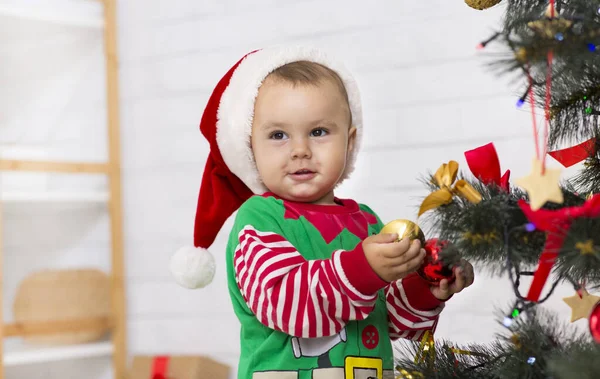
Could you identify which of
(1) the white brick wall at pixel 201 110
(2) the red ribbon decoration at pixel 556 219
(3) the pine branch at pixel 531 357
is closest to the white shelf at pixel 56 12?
(1) the white brick wall at pixel 201 110

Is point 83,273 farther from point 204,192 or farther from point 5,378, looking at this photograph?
point 204,192

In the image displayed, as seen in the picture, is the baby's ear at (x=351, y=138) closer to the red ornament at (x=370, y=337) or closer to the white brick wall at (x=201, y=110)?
the red ornament at (x=370, y=337)

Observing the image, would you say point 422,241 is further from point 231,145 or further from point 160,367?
point 160,367

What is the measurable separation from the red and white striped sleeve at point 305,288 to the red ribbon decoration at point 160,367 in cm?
127

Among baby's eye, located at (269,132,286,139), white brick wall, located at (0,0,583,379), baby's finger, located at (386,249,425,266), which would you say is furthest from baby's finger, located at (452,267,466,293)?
white brick wall, located at (0,0,583,379)

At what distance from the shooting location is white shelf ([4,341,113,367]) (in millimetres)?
2100

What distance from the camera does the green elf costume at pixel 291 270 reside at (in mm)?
971

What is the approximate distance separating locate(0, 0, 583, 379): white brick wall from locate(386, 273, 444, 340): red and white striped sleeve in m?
0.73

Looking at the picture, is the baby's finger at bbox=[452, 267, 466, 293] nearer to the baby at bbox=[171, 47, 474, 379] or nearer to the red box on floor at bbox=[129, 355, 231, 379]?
the baby at bbox=[171, 47, 474, 379]

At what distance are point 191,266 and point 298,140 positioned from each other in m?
0.28

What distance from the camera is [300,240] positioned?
1070 mm

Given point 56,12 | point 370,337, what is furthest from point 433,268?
point 56,12

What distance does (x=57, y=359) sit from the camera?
86.0 inches

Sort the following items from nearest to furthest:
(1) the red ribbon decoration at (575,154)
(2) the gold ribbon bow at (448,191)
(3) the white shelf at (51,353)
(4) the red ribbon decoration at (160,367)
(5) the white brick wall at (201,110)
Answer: (2) the gold ribbon bow at (448,191)
(1) the red ribbon decoration at (575,154)
(5) the white brick wall at (201,110)
(3) the white shelf at (51,353)
(4) the red ribbon decoration at (160,367)
